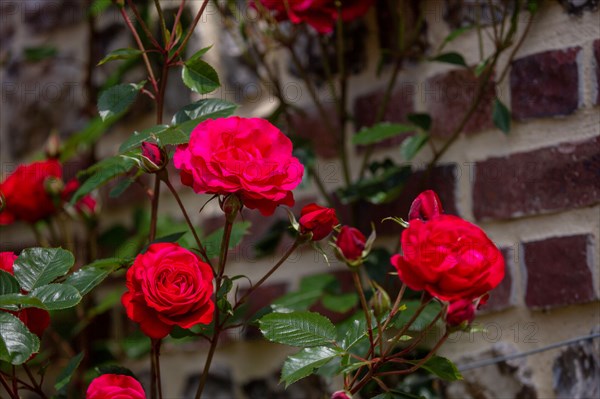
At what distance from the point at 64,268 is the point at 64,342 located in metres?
0.67

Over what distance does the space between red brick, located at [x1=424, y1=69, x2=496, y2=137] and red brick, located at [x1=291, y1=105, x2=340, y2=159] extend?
156 mm

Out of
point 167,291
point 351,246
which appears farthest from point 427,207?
point 167,291

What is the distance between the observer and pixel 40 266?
0.67 metres

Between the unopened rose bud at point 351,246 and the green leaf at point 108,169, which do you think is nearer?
the unopened rose bud at point 351,246

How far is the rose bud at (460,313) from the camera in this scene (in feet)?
1.87

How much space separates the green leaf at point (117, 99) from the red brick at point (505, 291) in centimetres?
46

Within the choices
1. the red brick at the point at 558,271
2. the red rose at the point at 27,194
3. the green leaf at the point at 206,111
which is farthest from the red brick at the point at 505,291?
the red rose at the point at 27,194

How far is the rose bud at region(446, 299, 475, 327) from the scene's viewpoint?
0.57m

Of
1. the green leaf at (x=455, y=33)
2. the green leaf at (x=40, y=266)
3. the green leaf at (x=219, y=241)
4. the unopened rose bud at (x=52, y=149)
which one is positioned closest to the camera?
the green leaf at (x=40, y=266)

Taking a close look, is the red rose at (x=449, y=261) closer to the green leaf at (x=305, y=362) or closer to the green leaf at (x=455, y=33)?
the green leaf at (x=305, y=362)

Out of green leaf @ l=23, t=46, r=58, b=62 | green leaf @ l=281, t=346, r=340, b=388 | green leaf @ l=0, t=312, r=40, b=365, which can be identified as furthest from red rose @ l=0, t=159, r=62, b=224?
green leaf @ l=281, t=346, r=340, b=388

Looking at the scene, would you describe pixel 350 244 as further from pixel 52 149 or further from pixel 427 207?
pixel 52 149

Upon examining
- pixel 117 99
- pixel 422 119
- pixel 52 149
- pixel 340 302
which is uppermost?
pixel 117 99

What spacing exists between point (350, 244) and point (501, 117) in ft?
1.17
